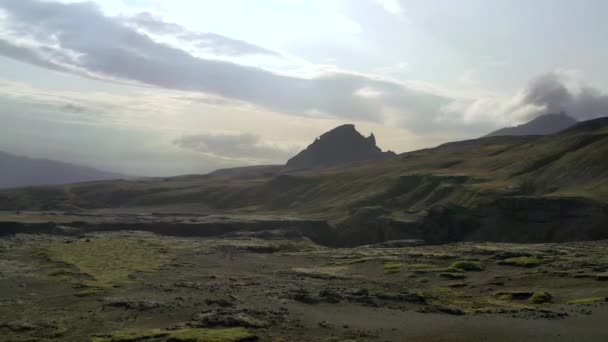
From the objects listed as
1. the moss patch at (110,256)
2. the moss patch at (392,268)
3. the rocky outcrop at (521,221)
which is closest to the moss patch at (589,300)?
the moss patch at (392,268)

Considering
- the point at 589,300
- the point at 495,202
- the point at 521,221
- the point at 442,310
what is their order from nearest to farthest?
the point at 589,300, the point at 442,310, the point at 521,221, the point at 495,202

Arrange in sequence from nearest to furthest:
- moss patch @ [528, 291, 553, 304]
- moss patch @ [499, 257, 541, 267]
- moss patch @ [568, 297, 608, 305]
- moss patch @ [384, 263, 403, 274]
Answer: moss patch @ [568, 297, 608, 305] → moss patch @ [528, 291, 553, 304] → moss patch @ [499, 257, 541, 267] → moss patch @ [384, 263, 403, 274]

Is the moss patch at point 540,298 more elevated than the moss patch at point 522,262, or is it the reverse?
the moss patch at point 522,262

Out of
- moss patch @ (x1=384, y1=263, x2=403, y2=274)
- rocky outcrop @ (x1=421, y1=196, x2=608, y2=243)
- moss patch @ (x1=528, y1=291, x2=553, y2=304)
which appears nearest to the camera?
moss patch @ (x1=528, y1=291, x2=553, y2=304)

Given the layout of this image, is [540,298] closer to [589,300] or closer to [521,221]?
[589,300]

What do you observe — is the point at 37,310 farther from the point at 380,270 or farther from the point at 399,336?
the point at 380,270

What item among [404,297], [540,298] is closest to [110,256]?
[404,297]

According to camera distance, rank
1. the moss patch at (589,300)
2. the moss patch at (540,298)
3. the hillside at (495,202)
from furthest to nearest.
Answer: the hillside at (495,202) < the moss patch at (540,298) < the moss patch at (589,300)

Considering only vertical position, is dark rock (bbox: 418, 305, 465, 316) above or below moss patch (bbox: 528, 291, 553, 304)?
below

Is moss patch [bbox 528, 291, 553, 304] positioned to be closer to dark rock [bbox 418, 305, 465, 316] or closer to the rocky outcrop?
dark rock [bbox 418, 305, 465, 316]

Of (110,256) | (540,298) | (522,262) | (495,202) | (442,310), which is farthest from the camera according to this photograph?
(495,202)

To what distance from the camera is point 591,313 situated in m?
36.9

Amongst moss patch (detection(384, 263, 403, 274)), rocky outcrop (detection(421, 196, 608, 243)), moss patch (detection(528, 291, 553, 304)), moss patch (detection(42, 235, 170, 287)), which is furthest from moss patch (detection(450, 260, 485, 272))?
rocky outcrop (detection(421, 196, 608, 243))

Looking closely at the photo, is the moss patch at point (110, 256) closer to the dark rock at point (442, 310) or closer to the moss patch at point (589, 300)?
the dark rock at point (442, 310)
